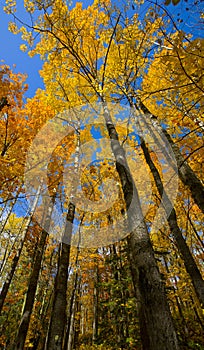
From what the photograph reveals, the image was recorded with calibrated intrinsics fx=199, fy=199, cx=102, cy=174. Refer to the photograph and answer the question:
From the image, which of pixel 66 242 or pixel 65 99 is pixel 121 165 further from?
pixel 65 99

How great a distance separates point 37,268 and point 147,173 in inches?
213

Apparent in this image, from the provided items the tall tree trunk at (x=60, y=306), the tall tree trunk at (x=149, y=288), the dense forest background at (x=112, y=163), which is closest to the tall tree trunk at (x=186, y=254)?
the dense forest background at (x=112, y=163)

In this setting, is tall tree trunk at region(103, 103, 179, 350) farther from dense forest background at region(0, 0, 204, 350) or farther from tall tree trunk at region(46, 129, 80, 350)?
tall tree trunk at region(46, 129, 80, 350)

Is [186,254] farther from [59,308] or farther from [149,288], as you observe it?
[59,308]

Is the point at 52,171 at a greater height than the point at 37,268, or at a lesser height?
greater

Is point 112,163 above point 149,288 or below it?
above

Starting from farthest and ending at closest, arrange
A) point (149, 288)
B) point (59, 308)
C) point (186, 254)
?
point (186, 254), point (59, 308), point (149, 288)

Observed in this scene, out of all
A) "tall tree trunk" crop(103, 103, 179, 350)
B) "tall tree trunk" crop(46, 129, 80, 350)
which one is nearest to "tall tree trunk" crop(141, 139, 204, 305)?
"tall tree trunk" crop(103, 103, 179, 350)

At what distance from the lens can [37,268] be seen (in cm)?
586

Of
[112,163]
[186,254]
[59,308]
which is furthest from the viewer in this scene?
[112,163]

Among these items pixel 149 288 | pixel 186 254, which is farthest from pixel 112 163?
pixel 149 288

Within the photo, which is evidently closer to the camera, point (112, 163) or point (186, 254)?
point (186, 254)

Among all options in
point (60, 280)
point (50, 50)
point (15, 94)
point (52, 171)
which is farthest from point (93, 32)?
point (60, 280)

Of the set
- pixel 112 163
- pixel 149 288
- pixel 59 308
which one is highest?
pixel 112 163
